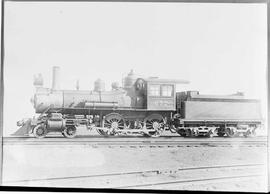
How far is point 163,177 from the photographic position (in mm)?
1713

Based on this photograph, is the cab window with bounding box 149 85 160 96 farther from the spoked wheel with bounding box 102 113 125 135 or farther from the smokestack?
the smokestack

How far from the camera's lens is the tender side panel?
171 centimetres

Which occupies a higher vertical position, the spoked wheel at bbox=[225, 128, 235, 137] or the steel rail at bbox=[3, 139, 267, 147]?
the spoked wheel at bbox=[225, 128, 235, 137]

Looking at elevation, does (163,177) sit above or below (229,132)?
below

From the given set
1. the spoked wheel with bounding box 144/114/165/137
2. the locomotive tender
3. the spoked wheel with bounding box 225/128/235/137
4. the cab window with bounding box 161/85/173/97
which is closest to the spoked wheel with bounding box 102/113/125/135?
the locomotive tender

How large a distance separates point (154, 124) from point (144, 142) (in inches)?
4.1

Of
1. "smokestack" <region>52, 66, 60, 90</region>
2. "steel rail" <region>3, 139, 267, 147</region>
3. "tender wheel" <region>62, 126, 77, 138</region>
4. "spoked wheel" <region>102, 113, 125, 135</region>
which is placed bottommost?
"steel rail" <region>3, 139, 267, 147</region>

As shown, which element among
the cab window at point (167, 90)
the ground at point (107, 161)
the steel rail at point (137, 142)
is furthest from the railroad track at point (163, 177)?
the cab window at point (167, 90)

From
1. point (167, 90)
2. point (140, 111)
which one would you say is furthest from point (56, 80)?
point (167, 90)

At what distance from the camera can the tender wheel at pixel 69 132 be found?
1.75 m

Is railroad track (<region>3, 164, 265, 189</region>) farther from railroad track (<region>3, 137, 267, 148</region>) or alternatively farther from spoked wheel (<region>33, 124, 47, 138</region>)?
spoked wheel (<region>33, 124, 47, 138</region>)

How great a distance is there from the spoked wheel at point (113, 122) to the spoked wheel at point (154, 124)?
0.12 metres

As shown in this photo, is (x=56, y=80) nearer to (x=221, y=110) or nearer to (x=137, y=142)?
(x=137, y=142)

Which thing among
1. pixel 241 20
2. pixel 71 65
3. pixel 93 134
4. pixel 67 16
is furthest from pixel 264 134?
pixel 67 16
